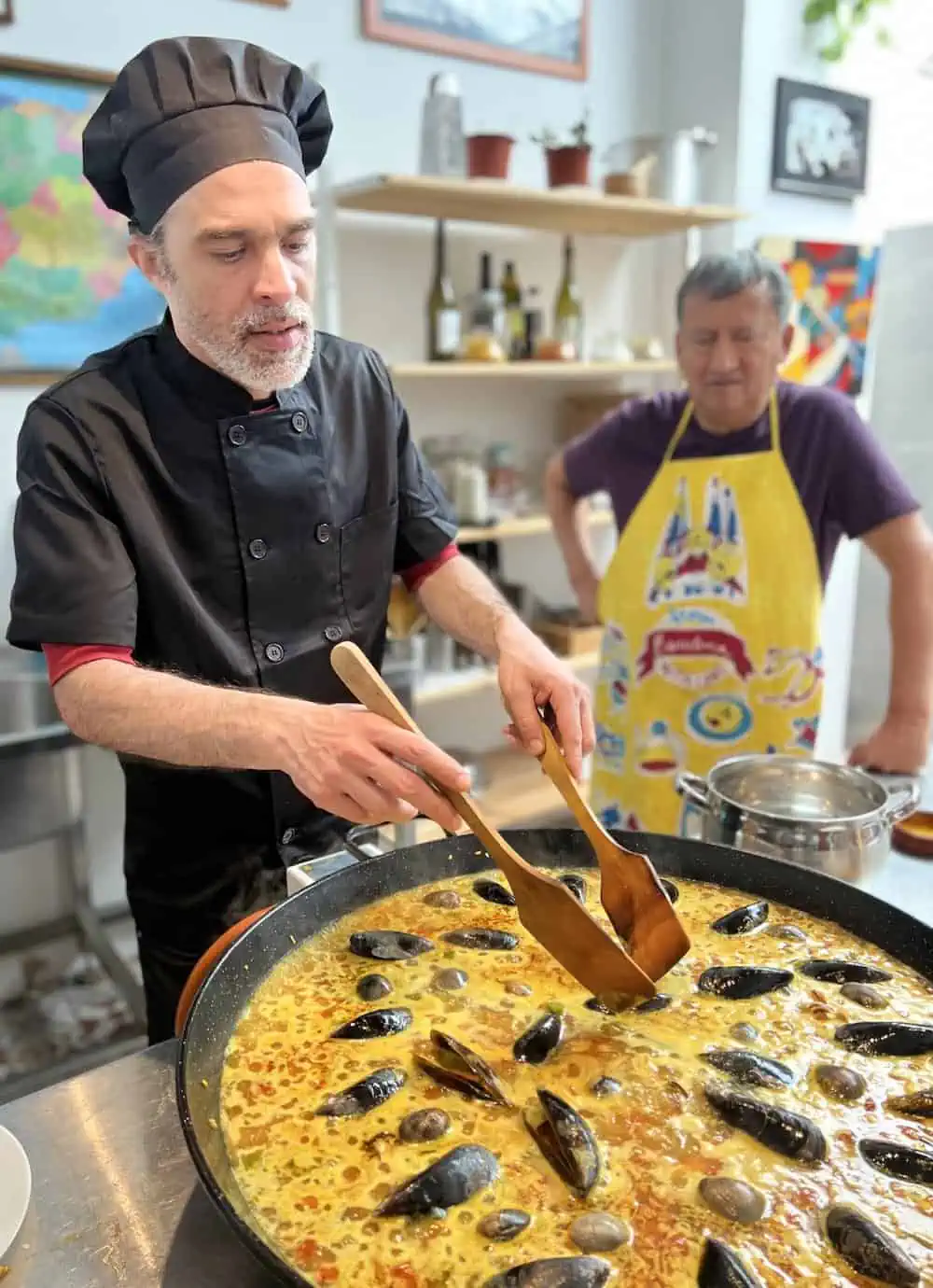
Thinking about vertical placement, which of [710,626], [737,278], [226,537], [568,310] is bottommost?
[710,626]

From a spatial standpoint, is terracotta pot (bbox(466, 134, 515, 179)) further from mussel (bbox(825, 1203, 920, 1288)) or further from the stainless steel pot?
mussel (bbox(825, 1203, 920, 1288))

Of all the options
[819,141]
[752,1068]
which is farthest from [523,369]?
[752,1068]

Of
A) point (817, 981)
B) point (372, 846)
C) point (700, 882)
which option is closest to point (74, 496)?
point (372, 846)

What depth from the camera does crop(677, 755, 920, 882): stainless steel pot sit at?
126cm

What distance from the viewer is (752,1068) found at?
98 centimetres

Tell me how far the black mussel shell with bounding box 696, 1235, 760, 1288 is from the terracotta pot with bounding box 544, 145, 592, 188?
3010 millimetres

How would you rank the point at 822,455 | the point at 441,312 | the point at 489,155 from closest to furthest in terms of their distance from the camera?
the point at 822,455 → the point at 489,155 → the point at 441,312

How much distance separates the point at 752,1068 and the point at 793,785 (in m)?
0.59

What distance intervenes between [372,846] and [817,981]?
0.58 metres

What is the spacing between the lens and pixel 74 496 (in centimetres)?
134

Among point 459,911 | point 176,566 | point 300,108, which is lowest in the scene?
point 459,911

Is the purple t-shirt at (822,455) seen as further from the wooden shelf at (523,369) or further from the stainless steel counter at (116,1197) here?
the stainless steel counter at (116,1197)

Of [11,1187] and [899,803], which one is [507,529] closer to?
[899,803]

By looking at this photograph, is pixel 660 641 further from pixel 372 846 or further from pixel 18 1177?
pixel 18 1177
